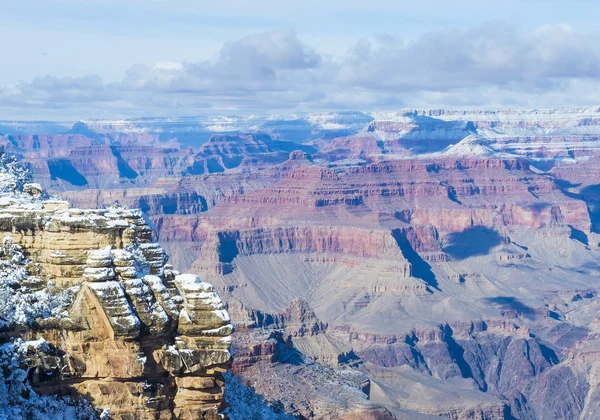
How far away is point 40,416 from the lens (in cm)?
2805

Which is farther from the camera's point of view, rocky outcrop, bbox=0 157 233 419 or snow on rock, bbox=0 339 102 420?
rocky outcrop, bbox=0 157 233 419

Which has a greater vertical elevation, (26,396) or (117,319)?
(117,319)

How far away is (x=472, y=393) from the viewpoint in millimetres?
142250

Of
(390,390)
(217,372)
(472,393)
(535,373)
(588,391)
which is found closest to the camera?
(217,372)

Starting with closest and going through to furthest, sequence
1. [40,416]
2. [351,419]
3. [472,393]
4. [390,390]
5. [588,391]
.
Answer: [40,416]
[351,419]
[390,390]
[472,393]
[588,391]

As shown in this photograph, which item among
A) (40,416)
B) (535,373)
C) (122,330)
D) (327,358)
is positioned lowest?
(535,373)

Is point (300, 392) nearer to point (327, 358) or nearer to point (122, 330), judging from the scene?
point (327, 358)

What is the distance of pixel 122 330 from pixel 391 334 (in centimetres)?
15959

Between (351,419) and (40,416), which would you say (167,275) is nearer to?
(40,416)

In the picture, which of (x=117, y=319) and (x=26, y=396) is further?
(x=26, y=396)

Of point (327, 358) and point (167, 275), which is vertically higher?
point (167, 275)

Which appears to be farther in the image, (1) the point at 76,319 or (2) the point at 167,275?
(2) the point at 167,275

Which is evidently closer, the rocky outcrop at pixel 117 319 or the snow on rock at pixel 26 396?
the snow on rock at pixel 26 396

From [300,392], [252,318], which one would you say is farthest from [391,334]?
[300,392]
